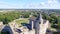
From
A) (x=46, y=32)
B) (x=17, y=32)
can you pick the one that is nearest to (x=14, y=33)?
(x=17, y=32)

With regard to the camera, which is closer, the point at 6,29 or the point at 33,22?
the point at 33,22

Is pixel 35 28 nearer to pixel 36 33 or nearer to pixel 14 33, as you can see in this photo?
pixel 36 33

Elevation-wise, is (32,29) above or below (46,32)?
above

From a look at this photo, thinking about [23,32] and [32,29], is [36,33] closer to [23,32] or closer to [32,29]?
[32,29]

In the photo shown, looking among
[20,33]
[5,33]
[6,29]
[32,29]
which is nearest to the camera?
[20,33]

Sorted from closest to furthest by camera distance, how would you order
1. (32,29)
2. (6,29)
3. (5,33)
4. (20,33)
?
(20,33) → (32,29) → (5,33) → (6,29)

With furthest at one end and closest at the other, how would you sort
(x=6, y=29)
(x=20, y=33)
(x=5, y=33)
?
(x=6, y=29)
(x=5, y=33)
(x=20, y=33)

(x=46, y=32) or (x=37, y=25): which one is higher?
(x=37, y=25)

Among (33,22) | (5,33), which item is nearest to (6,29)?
→ (5,33)

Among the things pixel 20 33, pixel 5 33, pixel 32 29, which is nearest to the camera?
pixel 20 33
